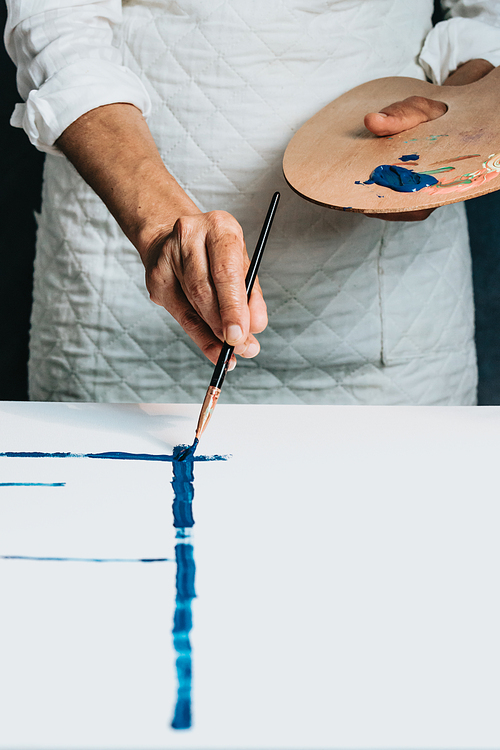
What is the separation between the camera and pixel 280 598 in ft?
1.05

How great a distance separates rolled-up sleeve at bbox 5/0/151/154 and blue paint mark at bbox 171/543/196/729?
0.46 metres

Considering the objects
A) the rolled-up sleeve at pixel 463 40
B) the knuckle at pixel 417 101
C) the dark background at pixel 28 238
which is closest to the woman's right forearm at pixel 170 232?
the knuckle at pixel 417 101

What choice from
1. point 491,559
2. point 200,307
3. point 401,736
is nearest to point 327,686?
point 401,736

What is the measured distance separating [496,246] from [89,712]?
1.19 metres

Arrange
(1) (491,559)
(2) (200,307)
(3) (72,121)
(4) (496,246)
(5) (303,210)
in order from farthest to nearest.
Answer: (4) (496,246) → (5) (303,210) → (3) (72,121) → (2) (200,307) → (1) (491,559)

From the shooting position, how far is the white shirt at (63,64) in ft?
1.99

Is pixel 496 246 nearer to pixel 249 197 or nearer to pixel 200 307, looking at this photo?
pixel 249 197

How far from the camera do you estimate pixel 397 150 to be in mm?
585

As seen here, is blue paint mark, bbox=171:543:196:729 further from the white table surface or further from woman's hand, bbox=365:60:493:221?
woman's hand, bbox=365:60:493:221

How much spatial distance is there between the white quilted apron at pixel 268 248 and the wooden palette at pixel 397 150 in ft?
0.33

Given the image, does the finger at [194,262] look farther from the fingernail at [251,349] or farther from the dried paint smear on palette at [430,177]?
the dried paint smear on palette at [430,177]

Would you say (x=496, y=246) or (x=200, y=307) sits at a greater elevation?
(x=200, y=307)

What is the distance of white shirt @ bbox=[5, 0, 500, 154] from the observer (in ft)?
1.99

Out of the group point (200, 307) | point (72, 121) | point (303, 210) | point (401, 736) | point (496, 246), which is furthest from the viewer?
point (496, 246)
